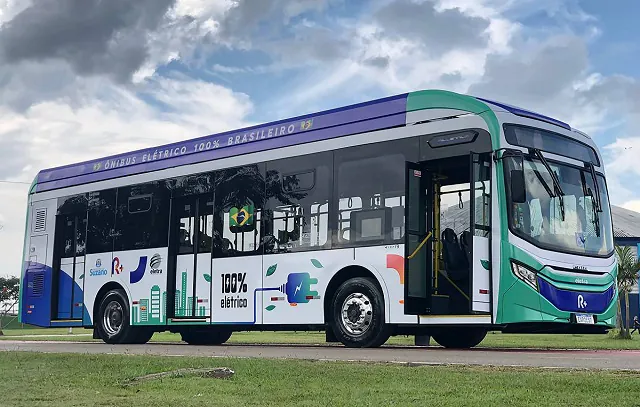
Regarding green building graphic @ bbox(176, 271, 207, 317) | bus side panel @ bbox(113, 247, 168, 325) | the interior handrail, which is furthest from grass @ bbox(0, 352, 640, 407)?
bus side panel @ bbox(113, 247, 168, 325)

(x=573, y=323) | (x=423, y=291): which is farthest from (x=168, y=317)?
(x=573, y=323)

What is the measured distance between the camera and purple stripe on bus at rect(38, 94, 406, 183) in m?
15.9

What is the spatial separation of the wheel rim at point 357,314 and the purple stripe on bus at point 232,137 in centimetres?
304

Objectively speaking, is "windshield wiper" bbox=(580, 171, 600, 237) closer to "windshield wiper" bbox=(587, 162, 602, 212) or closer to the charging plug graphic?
"windshield wiper" bbox=(587, 162, 602, 212)

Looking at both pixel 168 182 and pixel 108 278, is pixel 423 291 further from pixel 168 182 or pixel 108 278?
pixel 108 278

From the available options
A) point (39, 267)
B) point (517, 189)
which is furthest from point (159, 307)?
point (517, 189)

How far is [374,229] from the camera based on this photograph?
1527 centimetres

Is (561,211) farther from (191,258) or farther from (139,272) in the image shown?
(139,272)

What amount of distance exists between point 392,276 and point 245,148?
4.74 metres

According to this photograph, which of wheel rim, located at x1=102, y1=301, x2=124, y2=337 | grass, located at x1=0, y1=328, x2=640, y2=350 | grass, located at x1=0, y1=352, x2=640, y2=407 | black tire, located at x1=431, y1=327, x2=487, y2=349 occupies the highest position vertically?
wheel rim, located at x1=102, y1=301, x2=124, y2=337

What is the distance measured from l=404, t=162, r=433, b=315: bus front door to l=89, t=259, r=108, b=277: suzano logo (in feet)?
27.7

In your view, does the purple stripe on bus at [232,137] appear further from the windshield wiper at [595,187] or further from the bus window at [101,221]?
the windshield wiper at [595,187]

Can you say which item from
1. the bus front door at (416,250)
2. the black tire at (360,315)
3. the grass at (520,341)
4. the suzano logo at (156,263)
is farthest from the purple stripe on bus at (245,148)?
the grass at (520,341)

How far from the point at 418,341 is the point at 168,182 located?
19.9ft
